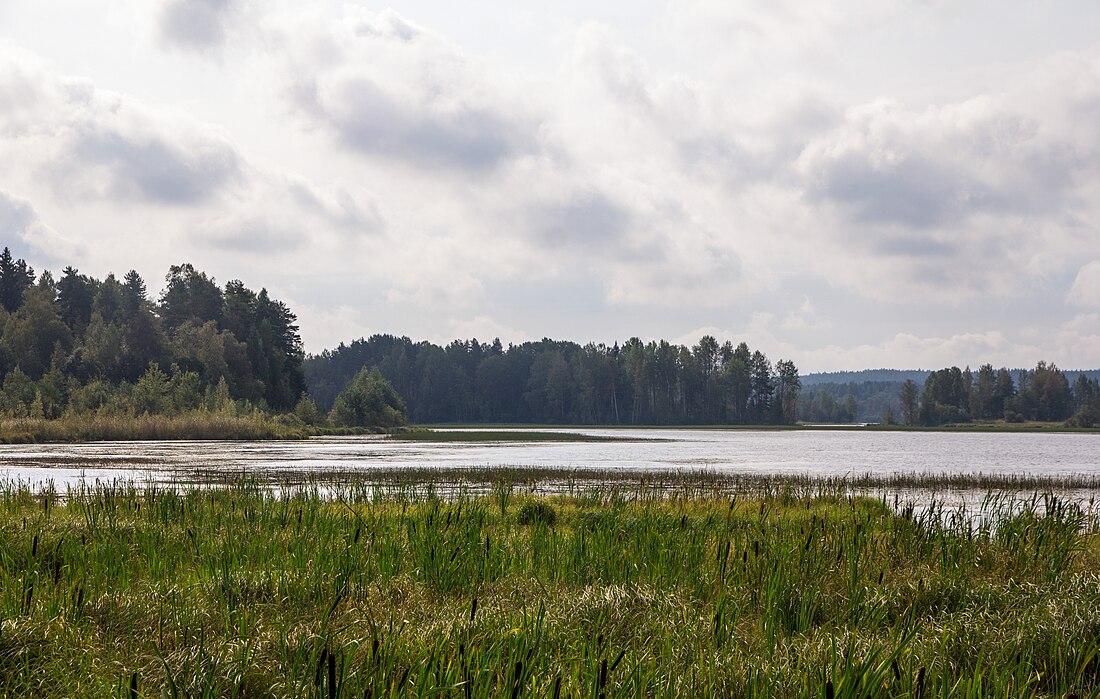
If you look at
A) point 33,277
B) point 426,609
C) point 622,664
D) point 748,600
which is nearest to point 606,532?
point 748,600

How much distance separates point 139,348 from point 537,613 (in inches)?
3985

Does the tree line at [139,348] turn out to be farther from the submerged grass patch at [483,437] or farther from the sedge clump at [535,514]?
the sedge clump at [535,514]

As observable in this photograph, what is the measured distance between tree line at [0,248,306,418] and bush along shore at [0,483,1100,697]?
6740 centimetres

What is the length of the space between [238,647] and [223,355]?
103 metres

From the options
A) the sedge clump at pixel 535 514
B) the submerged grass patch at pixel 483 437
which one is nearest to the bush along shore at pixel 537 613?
the sedge clump at pixel 535 514

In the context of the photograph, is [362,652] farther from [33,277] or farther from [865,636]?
[33,277]

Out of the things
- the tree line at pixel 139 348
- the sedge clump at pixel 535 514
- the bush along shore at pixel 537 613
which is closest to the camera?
the bush along shore at pixel 537 613

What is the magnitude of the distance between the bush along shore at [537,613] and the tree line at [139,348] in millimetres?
67405

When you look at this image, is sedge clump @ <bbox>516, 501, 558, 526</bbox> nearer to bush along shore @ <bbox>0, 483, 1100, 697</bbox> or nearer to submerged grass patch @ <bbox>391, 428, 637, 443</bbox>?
bush along shore @ <bbox>0, 483, 1100, 697</bbox>

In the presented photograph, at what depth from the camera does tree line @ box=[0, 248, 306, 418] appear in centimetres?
7762

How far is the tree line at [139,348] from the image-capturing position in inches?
3056

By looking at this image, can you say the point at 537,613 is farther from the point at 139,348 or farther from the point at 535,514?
the point at 139,348

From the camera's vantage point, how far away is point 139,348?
97.9 m

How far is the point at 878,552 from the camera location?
11016 mm
